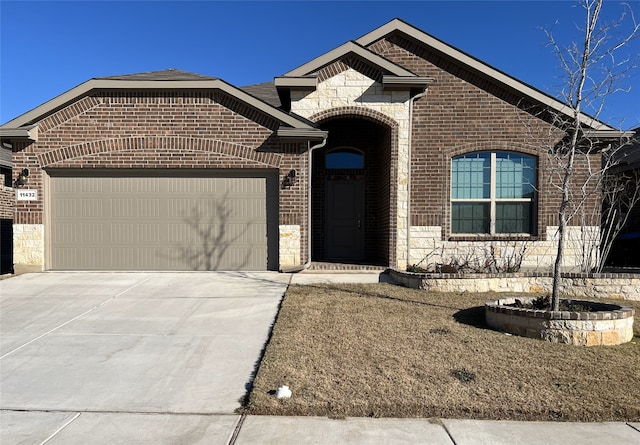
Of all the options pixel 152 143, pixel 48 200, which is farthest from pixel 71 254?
pixel 152 143

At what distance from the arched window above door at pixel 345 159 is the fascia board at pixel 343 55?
265 cm

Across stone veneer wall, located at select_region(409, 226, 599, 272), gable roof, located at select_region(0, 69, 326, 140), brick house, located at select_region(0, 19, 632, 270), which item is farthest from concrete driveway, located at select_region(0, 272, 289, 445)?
stone veneer wall, located at select_region(409, 226, 599, 272)

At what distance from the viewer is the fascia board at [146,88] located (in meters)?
9.59

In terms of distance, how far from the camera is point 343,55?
10273mm

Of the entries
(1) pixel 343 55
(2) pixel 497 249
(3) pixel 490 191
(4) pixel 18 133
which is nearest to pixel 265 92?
(1) pixel 343 55

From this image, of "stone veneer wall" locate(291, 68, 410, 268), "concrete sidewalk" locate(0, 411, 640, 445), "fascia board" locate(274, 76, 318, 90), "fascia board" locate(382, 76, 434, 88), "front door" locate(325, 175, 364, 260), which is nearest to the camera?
"concrete sidewalk" locate(0, 411, 640, 445)

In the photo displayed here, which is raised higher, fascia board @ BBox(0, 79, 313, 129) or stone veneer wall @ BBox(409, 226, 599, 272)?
fascia board @ BBox(0, 79, 313, 129)

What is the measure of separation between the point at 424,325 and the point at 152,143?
729 centimetres

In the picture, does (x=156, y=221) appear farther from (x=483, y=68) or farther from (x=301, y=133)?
(x=483, y=68)

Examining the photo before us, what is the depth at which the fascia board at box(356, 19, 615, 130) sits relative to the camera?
10273 mm

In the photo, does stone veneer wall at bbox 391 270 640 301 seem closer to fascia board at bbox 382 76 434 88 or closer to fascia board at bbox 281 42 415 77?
fascia board at bbox 382 76 434 88

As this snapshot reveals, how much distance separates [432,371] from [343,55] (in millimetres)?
8113

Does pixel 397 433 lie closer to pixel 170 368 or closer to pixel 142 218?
pixel 170 368

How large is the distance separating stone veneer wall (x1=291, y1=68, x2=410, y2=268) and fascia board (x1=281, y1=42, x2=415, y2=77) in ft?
1.28
